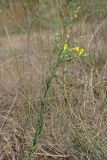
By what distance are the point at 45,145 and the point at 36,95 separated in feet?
1.34

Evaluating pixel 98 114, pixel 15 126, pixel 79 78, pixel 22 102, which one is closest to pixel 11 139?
pixel 15 126

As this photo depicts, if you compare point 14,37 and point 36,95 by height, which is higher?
point 36,95

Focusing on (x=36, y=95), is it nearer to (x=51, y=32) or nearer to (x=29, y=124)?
(x=29, y=124)

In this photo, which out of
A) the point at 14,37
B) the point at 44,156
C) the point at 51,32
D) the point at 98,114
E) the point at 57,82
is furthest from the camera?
the point at 14,37

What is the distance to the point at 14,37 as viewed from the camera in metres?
4.33

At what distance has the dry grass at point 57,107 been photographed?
94.3 inches

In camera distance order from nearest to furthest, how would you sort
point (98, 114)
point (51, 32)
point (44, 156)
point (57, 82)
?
1. point (44, 156)
2. point (98, 114)
3. point (57, 82)
4. point (51, 32)

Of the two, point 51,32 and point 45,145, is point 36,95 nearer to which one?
point 45,145

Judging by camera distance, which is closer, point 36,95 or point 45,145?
point 45,145

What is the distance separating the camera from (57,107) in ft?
8.57

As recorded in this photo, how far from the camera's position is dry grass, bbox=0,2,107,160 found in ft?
Answer: 7.86

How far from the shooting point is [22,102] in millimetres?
2676

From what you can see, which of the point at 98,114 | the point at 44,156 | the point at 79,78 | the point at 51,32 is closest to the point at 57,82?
the point at 79,78

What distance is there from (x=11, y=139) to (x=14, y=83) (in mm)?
556
